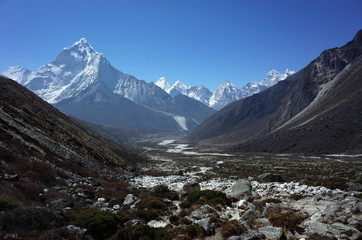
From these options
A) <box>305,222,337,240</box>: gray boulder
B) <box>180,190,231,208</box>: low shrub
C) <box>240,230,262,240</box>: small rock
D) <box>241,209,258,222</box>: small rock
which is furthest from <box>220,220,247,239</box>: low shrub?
<box>180,190,231,208</box>: low shrub

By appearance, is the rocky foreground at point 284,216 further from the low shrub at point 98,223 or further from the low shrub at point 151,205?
the low shrub at point 98,223

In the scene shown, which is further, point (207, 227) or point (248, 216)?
point (248, 216)

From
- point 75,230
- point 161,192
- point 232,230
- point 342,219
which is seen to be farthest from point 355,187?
point 75,230

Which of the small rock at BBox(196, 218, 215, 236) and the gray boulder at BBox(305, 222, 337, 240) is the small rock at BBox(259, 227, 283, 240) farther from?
the small rock at BBox(196, 218, 215, 236)

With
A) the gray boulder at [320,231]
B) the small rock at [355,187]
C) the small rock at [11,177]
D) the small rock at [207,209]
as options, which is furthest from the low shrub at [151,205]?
the small rock at [355,187]

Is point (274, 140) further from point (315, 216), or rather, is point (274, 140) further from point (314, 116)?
point (315, 216)

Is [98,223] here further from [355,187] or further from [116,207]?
[355,187]
